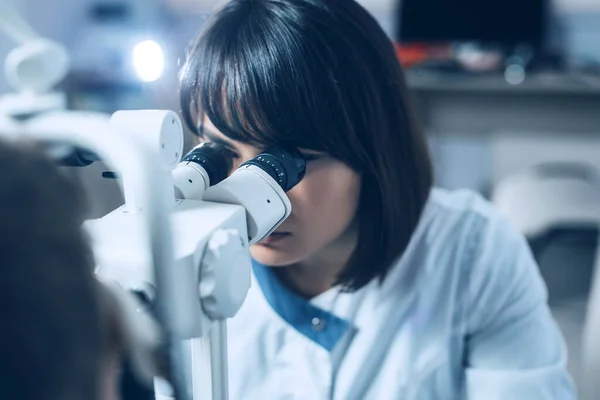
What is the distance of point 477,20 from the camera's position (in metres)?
2.85

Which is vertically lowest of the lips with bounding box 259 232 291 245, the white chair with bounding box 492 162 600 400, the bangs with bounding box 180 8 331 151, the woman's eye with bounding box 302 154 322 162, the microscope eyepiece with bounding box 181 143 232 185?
the white chair with bounding box 492 162 600 400

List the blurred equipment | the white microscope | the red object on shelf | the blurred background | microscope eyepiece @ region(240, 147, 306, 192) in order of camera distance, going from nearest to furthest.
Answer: the white microscope < microscope eyepiece @ region(240, 147, 306, 192) < the blurred background < the blurred equipment < the red object on shelf

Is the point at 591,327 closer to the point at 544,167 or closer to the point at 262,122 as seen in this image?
the point at 262,122

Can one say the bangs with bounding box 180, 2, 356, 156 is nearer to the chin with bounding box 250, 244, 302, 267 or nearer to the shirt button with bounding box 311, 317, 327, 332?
the chin with bounding box 250, 244, 302, 267

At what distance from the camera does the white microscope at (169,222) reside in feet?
1.18

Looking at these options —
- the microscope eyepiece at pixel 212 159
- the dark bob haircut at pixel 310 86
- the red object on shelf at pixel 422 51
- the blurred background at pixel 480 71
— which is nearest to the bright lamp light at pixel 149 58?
the dark bob haircut at pixel 310 86

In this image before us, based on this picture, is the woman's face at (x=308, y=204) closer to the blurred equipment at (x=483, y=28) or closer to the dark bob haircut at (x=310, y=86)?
the dark bob haircut at (x=310, y=86)

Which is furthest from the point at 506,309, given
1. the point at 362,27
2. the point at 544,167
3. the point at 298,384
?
the point at 544,167

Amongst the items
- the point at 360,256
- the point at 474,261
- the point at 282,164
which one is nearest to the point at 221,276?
the point at 282,164

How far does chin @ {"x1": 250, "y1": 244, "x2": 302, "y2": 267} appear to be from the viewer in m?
0.88

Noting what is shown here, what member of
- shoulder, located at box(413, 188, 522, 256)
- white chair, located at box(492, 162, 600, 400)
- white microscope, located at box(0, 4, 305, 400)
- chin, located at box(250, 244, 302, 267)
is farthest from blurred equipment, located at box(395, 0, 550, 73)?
white microscope, located at box(0, 4, 305, 400)

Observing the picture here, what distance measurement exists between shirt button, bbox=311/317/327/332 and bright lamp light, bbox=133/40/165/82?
1.42 ft

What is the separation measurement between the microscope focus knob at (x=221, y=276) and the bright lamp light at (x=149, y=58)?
535 mm

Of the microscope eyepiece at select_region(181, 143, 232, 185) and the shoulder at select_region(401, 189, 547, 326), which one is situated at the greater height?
the microscope eyepiece at select_region(181, 143, 232, 185)
